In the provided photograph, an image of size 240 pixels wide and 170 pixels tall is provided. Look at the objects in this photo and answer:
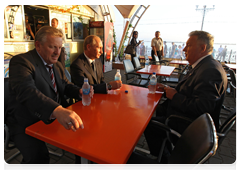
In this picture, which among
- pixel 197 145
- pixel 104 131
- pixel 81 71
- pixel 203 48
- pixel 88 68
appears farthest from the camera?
pixel 88 68

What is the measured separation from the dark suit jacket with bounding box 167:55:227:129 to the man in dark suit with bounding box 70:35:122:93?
87cm

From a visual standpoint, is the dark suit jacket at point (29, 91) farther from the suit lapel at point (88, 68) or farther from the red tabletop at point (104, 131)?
the suit lapel at point (88, 68)

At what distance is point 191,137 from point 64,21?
686 cm

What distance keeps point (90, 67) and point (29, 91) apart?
1243 millimetres

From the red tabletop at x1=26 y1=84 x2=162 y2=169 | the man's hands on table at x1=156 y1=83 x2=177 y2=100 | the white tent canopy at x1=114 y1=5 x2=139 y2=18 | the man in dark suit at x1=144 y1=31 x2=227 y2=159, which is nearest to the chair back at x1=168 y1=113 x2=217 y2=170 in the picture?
the red tabletop at x1=26 y1=84 x2=162 y2=169

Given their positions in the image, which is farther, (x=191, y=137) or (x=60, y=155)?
(x=60, y=155)

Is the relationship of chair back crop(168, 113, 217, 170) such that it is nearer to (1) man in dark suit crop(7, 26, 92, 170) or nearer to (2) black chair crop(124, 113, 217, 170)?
(2) black chair crop(124, 113, 217, 170)

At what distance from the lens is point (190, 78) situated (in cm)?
188

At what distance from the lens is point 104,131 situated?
3.57 feet

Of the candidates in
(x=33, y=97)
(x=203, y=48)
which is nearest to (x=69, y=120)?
(x=33, y=97)

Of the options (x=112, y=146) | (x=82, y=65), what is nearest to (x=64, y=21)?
(x=82, y=65)

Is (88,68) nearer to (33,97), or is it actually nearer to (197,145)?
(33,97)

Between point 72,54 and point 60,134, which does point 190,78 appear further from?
point 72,54

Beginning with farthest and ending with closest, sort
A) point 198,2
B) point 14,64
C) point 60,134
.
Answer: point 198,2, point 14,64, point 60,134
